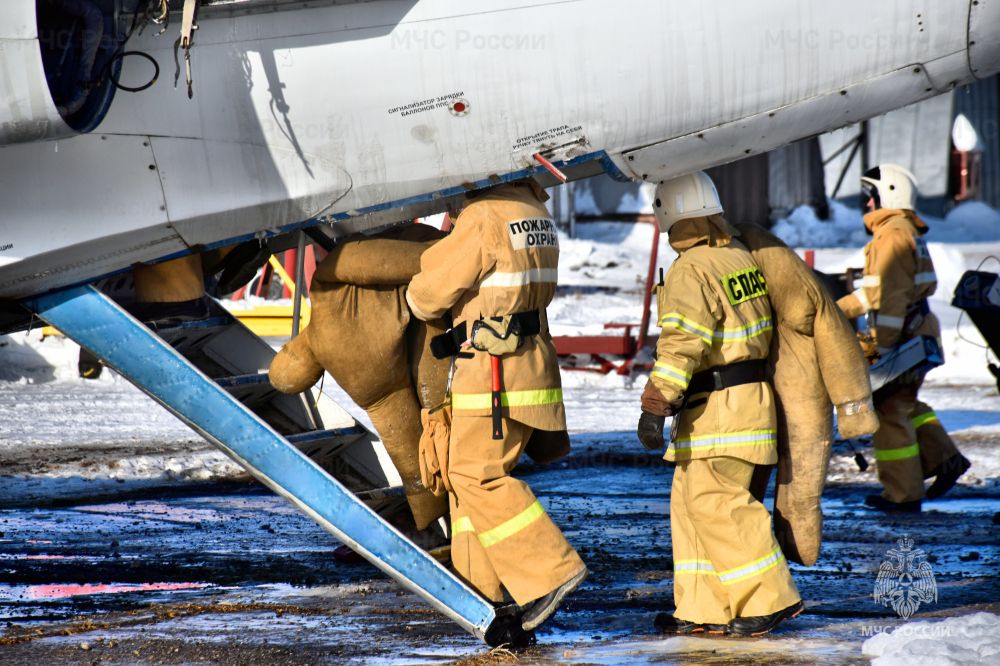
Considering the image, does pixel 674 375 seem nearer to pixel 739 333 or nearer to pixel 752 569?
pixel 739 333

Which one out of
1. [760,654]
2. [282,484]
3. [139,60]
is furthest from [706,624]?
[139,60]

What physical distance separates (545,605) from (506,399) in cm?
77

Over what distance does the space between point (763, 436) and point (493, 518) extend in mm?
1147

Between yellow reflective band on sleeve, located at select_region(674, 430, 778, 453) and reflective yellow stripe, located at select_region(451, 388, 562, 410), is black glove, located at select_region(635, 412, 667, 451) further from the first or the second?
reflective yellow stripe, located at select_region(451, 388, 562, 410)

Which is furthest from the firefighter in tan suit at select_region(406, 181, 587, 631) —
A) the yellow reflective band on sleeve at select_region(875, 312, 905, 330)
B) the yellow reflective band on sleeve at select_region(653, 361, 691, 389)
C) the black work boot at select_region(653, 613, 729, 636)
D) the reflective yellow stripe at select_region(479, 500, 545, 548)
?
the yellow reflective band on sleeve at select_region(875, 312, 905, 330)

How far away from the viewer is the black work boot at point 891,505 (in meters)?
7.43

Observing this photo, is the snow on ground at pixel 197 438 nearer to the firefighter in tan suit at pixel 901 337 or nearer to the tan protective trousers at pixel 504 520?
the firefighter in tan suit at pixel 901 337

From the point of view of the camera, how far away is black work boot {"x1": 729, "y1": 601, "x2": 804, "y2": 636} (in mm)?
4762

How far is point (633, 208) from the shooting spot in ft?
74.7

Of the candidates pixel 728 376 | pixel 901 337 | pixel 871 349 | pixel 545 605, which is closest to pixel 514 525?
pixel 545 605

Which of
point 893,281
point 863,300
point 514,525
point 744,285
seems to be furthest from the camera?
point 863,300

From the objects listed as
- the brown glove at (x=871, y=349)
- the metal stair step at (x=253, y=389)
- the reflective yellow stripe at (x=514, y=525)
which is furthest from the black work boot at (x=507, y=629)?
the brown glove at (x=871, y=349)

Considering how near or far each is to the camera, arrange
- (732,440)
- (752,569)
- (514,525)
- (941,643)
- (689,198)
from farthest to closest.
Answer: (689,198) → (732,440) → (752,569) → (514,525) → (941,643)

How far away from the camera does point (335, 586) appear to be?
228 inches
